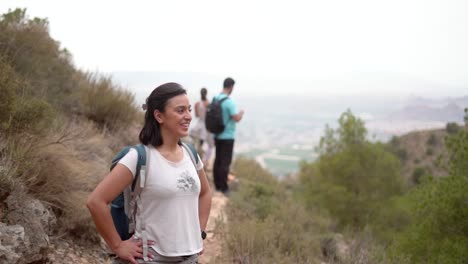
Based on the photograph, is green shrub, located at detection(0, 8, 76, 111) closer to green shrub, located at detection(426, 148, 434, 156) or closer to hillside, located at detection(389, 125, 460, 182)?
hillside, located at detection(389, 125, 460, 182)

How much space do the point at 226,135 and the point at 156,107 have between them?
4.75m

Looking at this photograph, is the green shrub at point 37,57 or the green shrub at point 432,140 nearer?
the green shrub at point 37,57

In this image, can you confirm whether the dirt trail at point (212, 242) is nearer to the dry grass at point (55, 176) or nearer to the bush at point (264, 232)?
the bush at point (264, 232)

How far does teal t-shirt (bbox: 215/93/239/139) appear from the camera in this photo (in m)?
6.89

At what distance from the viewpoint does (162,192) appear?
225 centimetres

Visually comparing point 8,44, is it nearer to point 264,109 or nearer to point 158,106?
point 158,106

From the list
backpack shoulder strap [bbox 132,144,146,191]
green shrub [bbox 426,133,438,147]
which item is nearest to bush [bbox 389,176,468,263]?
backpack shoulder strap [bbox 132,144,146,191]

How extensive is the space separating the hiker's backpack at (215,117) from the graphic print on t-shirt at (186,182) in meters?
4.55

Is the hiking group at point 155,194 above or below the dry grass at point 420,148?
above

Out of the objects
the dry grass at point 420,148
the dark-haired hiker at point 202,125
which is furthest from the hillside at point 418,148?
the dark-haired hiker at point 202,125

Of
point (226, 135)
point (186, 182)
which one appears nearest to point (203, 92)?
point (226, 135)

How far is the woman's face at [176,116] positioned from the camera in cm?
242

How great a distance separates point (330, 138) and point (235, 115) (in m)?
12.0

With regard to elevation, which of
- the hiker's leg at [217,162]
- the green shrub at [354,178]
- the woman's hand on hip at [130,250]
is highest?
the woman's hand on hip at [130,250]
